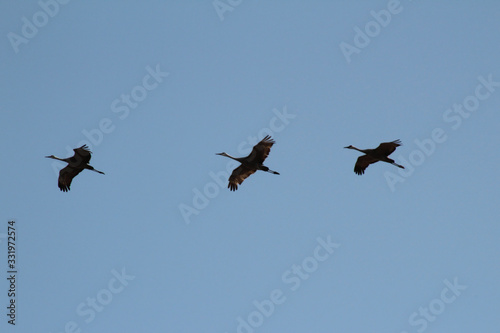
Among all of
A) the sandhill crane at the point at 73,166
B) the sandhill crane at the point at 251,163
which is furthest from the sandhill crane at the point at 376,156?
the sandhill crane at the point at 73,166

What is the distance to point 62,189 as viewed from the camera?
44.8m

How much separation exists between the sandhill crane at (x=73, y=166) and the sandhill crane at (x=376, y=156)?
11515 millimetres

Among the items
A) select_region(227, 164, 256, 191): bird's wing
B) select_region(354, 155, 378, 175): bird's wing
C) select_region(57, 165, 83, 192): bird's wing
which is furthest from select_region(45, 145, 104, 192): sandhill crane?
select_region(354, 155, 378, 175): bird's wing

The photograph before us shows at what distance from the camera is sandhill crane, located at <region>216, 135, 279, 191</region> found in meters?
41.9

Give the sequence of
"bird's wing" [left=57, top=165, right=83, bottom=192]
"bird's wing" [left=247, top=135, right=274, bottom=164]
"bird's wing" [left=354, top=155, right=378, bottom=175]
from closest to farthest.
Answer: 1. "bird's wing" [left=247, top=135, right=274, bottom=164]
2. "bird's wing" [left=57, top=165, right=83, bottom=192]
3. "bird's wing" [left=354, top=155, right=378, bottom=175]

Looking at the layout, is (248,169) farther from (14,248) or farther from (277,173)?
(14,248)

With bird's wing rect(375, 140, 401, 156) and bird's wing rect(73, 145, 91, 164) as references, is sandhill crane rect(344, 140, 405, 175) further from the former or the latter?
bird's wing rect(73, 145, 91, 164)

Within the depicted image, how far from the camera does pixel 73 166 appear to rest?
4416cm

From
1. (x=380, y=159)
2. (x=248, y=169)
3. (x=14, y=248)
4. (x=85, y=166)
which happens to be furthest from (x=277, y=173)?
(x=14, y=248)

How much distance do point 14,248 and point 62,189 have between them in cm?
347

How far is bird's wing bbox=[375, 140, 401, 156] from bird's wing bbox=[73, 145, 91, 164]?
12.4 m

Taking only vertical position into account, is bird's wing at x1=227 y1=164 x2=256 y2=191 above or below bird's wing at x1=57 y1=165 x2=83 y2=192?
below

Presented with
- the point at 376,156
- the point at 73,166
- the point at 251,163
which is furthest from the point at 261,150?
the point at 73,166

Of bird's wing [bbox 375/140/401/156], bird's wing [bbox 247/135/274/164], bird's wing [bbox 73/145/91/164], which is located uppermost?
bird's wing [bbox 73/145/91/164]
